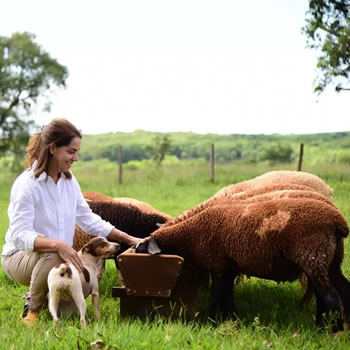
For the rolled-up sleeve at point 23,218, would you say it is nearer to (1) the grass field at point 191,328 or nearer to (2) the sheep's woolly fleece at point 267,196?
(1) the grass field at point 191,328

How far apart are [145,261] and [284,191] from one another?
55.9 inches

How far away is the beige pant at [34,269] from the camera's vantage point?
14.8 ft

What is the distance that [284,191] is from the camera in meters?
5.04

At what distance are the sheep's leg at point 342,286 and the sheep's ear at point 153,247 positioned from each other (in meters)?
1.47

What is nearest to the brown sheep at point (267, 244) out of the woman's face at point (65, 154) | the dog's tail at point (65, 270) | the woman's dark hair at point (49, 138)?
the dog's tail at point (65, 270)

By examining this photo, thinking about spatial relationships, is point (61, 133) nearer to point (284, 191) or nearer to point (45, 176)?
point (45, 176)

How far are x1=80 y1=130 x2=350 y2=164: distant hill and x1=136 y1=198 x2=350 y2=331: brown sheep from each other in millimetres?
44096

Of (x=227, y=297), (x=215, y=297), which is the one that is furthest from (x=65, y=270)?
(x=227, y=297)

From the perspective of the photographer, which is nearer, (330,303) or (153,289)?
(330,303)

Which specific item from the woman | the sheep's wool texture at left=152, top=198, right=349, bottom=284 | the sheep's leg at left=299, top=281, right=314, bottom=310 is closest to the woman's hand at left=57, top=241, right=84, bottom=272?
the woman

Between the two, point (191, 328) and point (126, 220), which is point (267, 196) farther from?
point (126, 220)

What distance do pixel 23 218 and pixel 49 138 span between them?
27.2 inches

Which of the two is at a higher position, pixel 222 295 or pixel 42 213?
pixel 42 213

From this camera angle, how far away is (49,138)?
4578 mm
